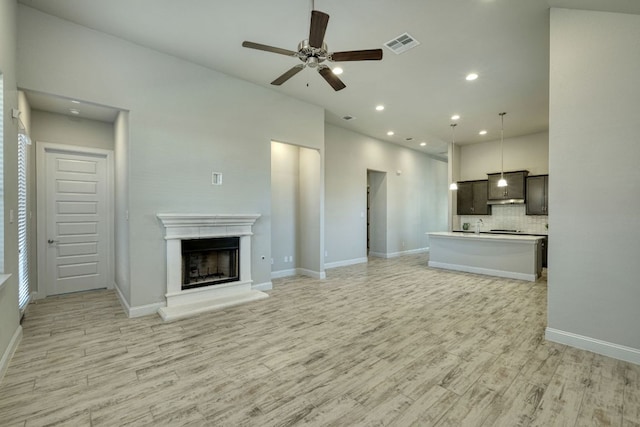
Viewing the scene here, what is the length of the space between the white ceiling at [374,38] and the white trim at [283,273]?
3.60 metres

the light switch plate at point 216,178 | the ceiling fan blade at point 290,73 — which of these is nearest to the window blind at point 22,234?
the light switch plate at point 216,178

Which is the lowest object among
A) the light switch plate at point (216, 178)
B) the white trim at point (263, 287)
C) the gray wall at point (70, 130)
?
the white trim at point (263, 287)

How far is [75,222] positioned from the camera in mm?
4914

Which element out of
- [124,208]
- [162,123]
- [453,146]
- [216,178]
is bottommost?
[124,208]

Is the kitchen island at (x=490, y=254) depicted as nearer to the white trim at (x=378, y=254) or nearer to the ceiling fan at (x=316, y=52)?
the white trim at (x=378, y=254)

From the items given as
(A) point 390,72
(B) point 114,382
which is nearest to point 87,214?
(B) point 114,382

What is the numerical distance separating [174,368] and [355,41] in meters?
4.14

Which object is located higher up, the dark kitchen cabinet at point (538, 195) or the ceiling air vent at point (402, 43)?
the ceiling air vent at point (402, 43)

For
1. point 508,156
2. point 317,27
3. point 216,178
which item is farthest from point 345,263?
point 317,27

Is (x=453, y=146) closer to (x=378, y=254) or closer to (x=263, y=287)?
(x=378, y=254)

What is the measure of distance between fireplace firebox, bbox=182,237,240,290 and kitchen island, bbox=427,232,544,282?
4.99m

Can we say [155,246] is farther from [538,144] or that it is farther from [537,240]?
[538,144]

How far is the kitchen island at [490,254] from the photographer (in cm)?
583

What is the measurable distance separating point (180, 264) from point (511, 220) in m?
8.62
